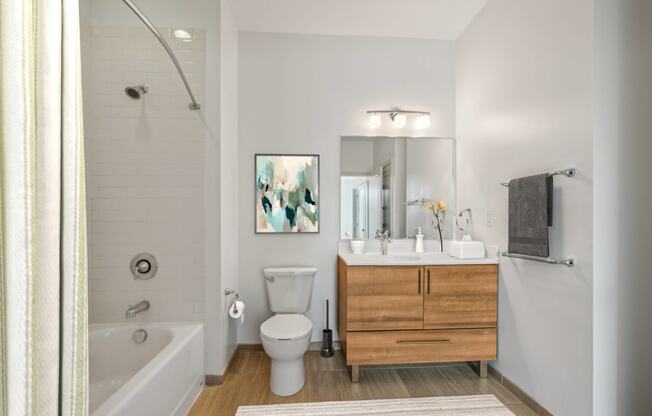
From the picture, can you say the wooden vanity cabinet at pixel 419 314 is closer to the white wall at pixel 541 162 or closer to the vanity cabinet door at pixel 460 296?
the vanity cabinet door at pixel 460 296

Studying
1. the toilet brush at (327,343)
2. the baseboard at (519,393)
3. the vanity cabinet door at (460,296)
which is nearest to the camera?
the baseboard at (519,393)

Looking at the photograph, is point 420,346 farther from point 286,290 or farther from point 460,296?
point 286,290

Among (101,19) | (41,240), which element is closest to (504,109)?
(41,240)

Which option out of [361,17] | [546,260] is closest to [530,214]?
[546,260]

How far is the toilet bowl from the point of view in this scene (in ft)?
6.68

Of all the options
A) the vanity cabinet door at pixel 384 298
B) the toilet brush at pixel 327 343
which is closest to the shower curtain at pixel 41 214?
the vanity cabinet door at pixel 384 298

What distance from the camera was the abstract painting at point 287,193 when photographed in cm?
281

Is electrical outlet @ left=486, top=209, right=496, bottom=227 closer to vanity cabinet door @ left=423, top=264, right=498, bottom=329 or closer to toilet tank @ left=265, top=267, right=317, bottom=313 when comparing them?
vanity cabinet door @ left=423, top=264, right=498, bottom=329

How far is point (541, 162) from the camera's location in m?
1.87

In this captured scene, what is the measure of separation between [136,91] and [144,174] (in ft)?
1.84

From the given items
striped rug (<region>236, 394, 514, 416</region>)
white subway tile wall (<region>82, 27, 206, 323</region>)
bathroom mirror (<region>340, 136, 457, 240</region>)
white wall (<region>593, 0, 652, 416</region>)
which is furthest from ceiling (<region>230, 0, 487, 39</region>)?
striped rug (<region>236, 394, 514, 416</region>)

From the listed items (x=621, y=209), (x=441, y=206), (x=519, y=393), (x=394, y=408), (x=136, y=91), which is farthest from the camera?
(x=441, y=206)

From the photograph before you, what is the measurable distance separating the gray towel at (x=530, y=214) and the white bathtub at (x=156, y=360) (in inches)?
83.7

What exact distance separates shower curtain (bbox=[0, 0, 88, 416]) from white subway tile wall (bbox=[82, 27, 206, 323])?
59.1 inches
